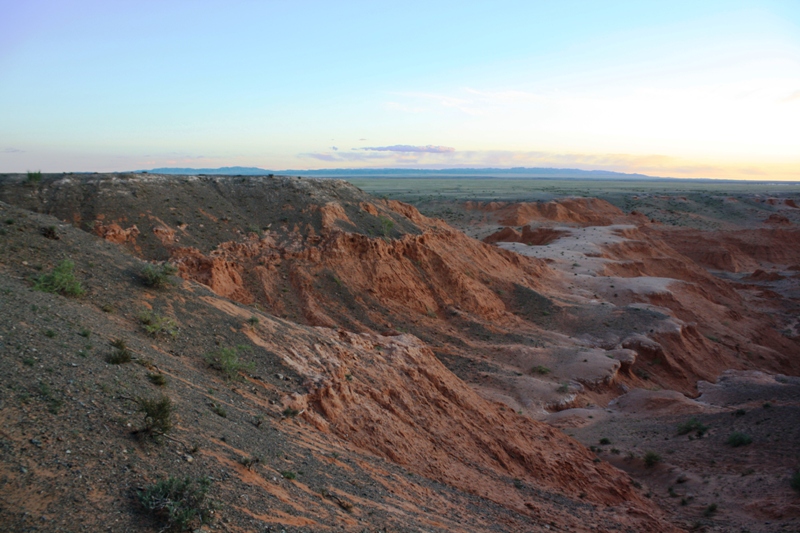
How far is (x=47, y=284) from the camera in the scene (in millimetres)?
10633

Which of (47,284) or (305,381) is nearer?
(47,284)

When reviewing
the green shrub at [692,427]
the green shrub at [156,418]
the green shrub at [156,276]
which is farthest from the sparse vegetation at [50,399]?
the green shrub at [692,427]

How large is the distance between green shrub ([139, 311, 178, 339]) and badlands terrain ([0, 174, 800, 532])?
0.06 meters

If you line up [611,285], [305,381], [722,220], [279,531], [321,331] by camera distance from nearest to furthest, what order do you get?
1. [279,531]
2. [305,381]
3. [321,331]
4. [611,285]
5. [722,220]

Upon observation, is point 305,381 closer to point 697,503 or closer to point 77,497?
point 77,497

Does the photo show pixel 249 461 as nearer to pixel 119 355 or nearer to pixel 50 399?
pixel 50 399

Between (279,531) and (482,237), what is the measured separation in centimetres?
4804

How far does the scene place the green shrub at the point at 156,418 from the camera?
6.94m

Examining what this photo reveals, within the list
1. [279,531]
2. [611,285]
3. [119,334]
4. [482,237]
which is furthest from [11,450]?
[482,237]

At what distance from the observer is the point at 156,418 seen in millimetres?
7000

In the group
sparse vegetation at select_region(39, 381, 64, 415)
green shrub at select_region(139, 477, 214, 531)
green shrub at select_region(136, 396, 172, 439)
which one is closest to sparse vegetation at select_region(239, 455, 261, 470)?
green shrub at select_region(136, 396, 172, 439)

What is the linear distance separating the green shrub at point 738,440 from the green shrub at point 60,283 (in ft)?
57.3

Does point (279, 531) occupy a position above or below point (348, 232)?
below

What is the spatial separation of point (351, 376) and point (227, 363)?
133 inches
